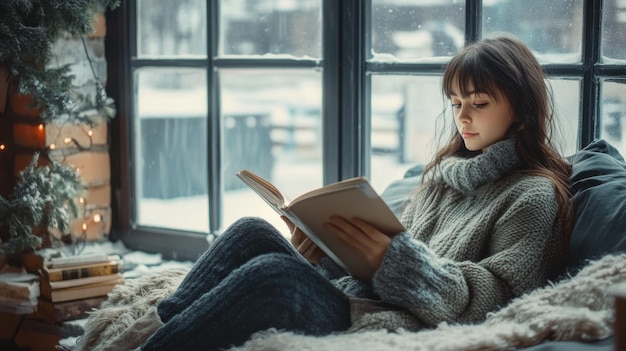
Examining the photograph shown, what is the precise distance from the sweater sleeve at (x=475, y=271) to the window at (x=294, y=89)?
0.41 meters

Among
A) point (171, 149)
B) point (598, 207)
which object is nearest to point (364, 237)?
point (598, 207)

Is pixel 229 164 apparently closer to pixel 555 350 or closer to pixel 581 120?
pixel 581 120

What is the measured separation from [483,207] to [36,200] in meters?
1.34

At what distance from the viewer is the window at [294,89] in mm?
2184

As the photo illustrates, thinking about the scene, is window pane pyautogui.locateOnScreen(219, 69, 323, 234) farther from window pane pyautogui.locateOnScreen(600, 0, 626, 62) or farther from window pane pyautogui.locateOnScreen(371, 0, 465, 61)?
window pane pyautogui.locateOnScreen(600, 0, 626, 62)

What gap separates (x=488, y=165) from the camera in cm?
192

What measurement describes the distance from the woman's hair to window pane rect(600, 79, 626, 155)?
0.74 feet

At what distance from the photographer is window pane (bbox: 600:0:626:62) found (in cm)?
208

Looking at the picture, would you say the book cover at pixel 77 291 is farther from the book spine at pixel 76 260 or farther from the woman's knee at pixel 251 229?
the woman's knee at pixel 251 229

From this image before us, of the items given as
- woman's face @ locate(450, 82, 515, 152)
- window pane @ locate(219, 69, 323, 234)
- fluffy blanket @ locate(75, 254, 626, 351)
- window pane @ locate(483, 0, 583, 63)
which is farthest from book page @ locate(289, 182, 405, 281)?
window pane @ locate(219, 69, 323, 234)

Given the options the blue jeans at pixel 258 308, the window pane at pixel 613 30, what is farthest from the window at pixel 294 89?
the blue jeans at pixel 258 308

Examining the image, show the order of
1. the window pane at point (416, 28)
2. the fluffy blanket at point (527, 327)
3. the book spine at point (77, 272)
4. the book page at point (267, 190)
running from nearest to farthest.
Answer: the fluffy blanket at point (527, 327) < the book page at point (267, 190) < the window pane at point (416, 28) < the book spine at point (77, 272)

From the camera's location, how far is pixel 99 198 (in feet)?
9.91

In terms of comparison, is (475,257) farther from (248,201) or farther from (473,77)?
(248,201)
